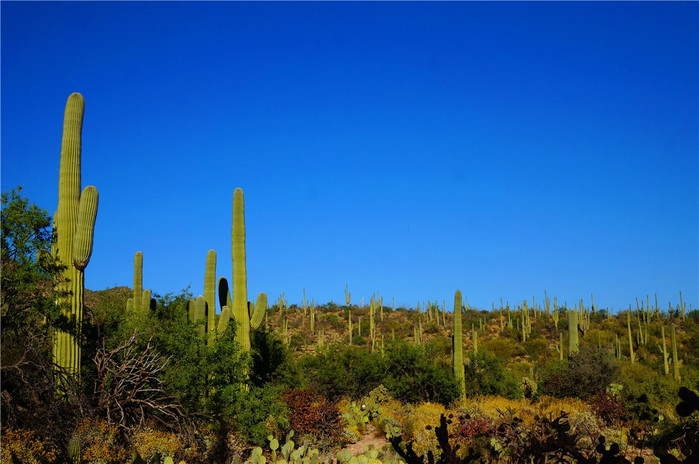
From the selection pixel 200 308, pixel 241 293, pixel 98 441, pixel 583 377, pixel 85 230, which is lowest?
pixel 583 377

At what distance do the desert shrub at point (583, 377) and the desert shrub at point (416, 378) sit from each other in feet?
13.0

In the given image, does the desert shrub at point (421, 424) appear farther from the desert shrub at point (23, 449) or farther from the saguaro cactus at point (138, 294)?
the saguaro cactus at point (138, 294)

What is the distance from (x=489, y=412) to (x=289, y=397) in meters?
5.89

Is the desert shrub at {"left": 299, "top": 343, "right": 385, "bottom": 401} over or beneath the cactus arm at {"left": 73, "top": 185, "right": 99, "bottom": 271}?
beneath

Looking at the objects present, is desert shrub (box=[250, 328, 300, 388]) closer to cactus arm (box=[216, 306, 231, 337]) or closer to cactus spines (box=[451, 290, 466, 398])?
cactus arm (box=[216, 306, 231, 337])

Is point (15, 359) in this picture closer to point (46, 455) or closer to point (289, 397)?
point (46, 455)

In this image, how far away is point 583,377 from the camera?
872 inches

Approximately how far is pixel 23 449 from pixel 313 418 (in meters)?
7.48

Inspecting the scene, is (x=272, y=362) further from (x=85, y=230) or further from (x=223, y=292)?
(x=85, y=230)

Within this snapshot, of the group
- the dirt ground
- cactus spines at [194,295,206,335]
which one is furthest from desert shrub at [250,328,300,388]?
the dirt ground

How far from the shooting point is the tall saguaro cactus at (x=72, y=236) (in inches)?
496

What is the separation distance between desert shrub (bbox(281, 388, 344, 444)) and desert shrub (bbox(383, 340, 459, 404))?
6.22 m

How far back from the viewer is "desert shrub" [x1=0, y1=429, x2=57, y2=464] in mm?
9867

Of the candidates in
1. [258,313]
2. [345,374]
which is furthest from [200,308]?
[345,374]
